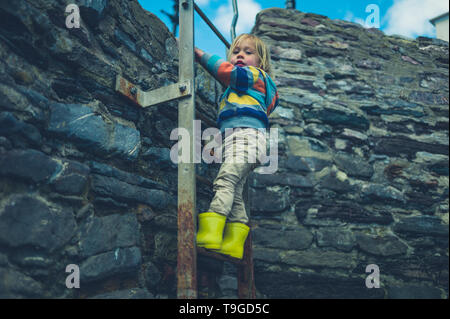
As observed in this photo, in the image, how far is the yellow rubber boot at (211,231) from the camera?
189cm

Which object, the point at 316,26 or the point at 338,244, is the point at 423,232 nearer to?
the point at 338,244

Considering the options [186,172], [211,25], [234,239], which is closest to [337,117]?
[211,25]

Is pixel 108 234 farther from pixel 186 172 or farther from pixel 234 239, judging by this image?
pixel 234 239

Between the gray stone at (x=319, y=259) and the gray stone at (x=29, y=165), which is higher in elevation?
the gray stone at (x=29, y=165)

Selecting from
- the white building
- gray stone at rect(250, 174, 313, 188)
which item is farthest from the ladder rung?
the white building

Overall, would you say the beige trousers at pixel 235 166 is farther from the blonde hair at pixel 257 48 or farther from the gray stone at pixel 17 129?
the gray stone at pixel 17 129

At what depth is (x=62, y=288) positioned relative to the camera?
1.54m

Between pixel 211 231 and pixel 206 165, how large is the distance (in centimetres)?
69

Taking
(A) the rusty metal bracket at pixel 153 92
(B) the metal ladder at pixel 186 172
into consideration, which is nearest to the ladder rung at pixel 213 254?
(B) the metal ladder at pixel 186 172

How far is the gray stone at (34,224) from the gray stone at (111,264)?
0.47 ft

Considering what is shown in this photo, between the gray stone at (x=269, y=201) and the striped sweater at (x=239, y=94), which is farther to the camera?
the gray stone at (x=269, y=201)

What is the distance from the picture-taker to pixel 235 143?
2152 millimetres

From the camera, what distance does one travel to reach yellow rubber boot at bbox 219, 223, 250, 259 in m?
2.01
